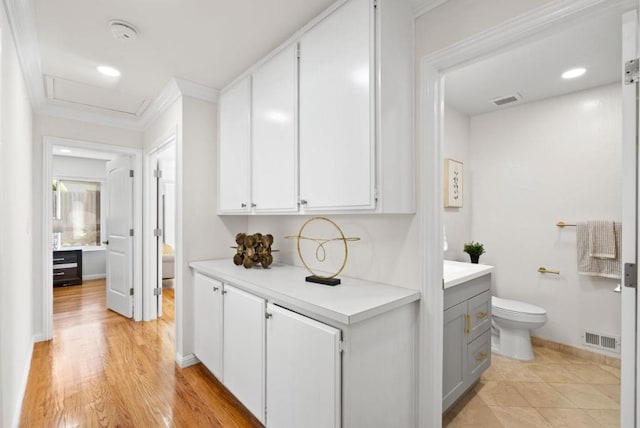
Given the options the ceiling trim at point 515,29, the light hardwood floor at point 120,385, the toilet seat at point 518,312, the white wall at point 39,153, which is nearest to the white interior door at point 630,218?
the ceiling trim at point 515,29

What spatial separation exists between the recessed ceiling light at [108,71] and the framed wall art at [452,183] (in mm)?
2998

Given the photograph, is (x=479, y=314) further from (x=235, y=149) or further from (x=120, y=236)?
(x=120, y=236)

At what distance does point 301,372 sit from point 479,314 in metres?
1.43

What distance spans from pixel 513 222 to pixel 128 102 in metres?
4.08

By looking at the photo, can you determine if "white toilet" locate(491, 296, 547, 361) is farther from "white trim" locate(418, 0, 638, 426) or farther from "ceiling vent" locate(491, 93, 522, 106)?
"ceiling vent" locate(491, 93, 522, 106)

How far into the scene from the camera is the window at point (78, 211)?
19.0 feet

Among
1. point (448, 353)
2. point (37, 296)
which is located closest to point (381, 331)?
point (448, 353)

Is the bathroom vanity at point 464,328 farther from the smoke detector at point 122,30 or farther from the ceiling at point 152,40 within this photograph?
the smoke detector at point 122,30

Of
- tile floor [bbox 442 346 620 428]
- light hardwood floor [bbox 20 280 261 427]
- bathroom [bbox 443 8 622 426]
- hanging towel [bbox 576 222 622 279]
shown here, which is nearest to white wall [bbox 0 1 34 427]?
light hardwood floor [bbox 20 280 261 427]

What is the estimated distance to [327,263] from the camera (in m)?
2.17

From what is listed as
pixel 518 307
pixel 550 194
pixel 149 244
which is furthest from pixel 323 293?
pixel 149 244

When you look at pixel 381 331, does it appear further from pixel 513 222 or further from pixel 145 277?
pixel 145 277

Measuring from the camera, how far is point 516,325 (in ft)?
8.76

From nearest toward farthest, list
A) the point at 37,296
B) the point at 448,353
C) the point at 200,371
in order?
1. the point at 448,353
2. the point at 200,371
3. the point at 37,296
